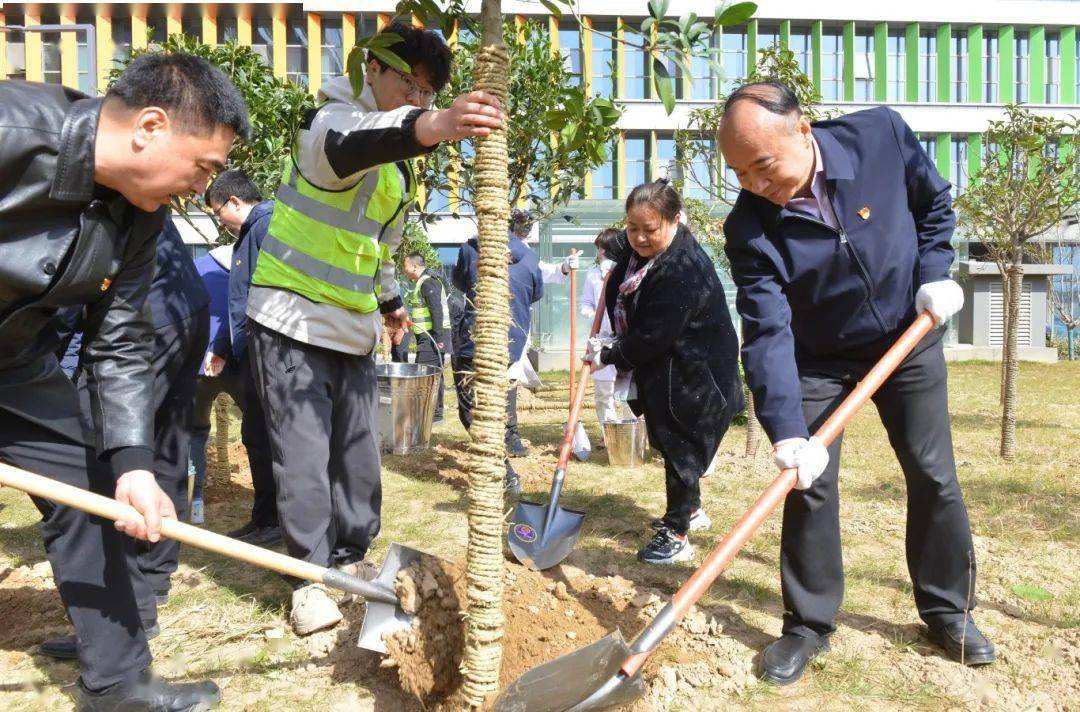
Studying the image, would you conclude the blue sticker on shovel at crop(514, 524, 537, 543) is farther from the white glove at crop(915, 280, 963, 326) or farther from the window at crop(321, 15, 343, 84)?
the window at crop(321, 15, 343, 84)

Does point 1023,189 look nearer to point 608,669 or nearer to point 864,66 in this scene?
point 608,669

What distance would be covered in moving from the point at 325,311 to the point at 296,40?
26.0 m

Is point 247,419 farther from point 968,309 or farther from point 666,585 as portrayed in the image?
point 968,309

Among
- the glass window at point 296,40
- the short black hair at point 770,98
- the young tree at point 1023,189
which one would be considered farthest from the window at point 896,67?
the short black hair at point 770,98

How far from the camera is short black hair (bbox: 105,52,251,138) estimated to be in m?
2.04

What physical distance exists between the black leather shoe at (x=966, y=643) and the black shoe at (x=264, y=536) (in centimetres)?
327

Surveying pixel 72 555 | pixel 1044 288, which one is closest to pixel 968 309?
pixel 1044 288

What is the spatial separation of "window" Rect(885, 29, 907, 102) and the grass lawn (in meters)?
22.9

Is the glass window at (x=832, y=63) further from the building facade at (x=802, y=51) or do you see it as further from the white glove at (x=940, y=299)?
the white glove at (x=940, y=299)

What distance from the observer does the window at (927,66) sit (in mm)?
26594

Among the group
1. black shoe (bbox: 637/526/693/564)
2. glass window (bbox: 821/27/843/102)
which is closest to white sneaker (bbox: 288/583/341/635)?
black shoe (bbox: 637/526/693/564)

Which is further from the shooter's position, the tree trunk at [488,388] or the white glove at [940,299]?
the white glove at [940,299]

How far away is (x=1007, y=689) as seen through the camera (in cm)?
269

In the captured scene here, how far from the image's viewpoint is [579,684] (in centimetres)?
230
